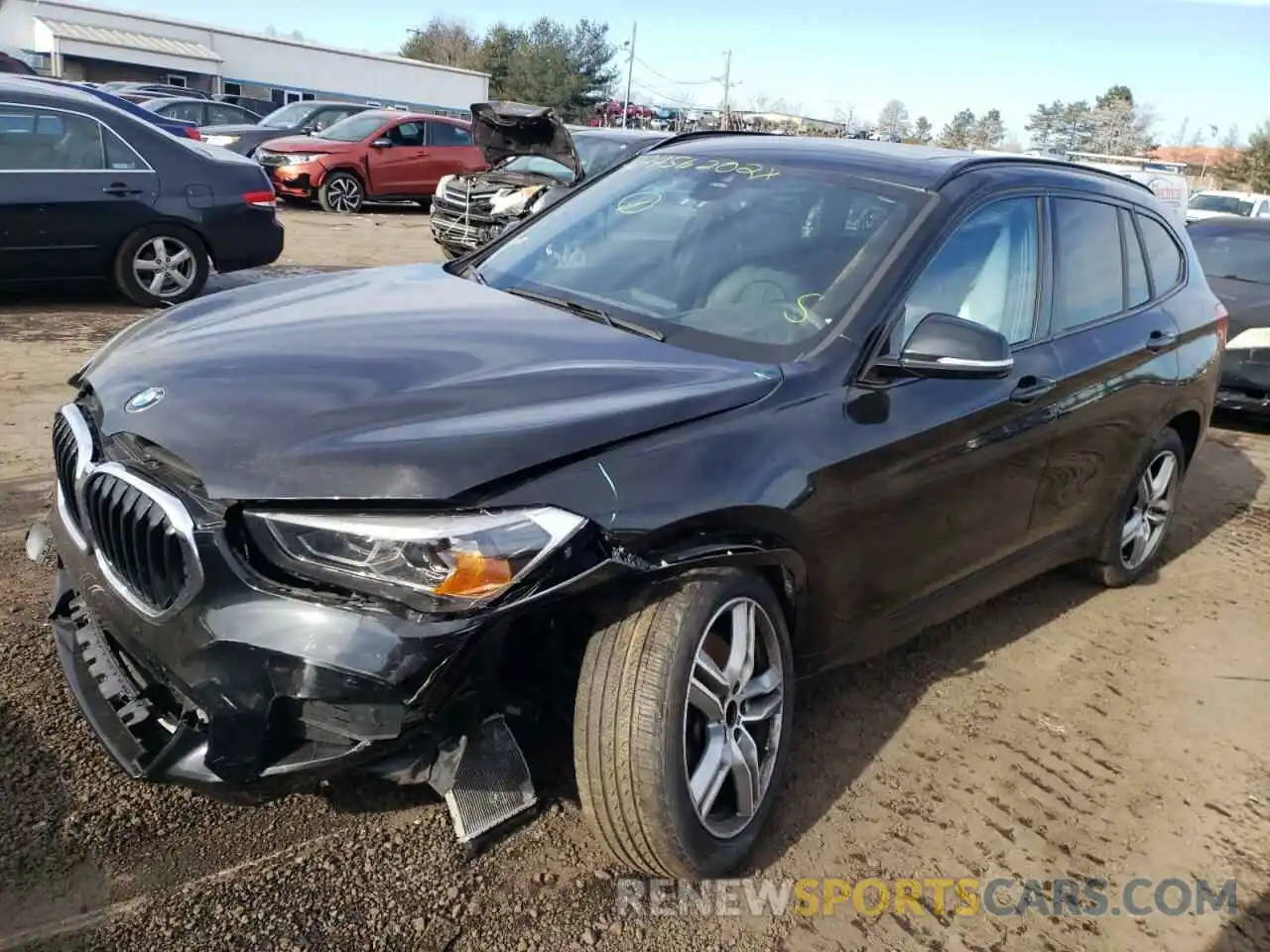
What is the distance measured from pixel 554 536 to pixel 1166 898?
1.97 meters

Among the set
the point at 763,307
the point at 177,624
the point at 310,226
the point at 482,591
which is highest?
the point at 763,307

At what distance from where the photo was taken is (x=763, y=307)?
310 cm

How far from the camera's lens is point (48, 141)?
311 inches

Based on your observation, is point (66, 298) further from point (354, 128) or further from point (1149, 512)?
point (354, 128)

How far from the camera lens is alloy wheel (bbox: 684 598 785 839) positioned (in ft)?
8.22

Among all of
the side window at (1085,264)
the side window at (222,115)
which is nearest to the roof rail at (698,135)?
the side window at (1085,264)

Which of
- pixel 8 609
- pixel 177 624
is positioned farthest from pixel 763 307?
pixel 8 609

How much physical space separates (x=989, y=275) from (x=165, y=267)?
23.1 feet

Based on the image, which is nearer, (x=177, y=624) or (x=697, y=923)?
(x=177, y=624)

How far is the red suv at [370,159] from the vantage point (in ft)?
53.4

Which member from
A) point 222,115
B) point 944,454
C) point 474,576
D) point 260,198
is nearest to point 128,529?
point 474,576

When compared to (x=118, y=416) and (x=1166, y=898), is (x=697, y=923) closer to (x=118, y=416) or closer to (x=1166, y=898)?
(x=1166, y=898)

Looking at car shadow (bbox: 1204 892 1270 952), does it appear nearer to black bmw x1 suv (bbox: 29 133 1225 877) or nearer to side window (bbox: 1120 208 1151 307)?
black bmw x1 suv (bbox: 29 133 1225 877)

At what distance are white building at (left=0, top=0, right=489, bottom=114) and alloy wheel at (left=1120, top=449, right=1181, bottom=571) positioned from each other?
146ft
